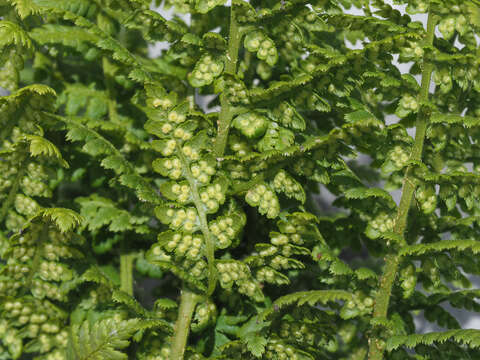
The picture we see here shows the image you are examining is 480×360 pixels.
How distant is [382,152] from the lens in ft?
7.18

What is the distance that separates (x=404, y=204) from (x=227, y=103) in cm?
72

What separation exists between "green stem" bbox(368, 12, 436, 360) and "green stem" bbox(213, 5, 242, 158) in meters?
0.66

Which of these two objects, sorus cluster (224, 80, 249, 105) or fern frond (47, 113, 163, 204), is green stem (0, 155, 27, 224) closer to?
fern frond (47, 113, 163, 204)

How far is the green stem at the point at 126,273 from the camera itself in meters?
2.51

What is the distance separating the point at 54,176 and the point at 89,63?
68 cm

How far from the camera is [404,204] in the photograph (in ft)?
7.11

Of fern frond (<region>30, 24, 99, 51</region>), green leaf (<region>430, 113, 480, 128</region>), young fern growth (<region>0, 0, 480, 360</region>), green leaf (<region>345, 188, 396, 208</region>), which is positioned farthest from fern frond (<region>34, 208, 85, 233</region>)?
green leaf (<region>430, 113, 480, 128</region>)

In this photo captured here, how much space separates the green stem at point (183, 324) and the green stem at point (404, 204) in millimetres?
660

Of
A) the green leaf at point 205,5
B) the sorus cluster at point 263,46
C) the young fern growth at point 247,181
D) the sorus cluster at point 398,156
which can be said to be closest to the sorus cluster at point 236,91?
the young fern growth at point 247,181

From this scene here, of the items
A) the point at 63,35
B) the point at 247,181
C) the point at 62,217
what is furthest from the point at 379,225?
the point at 63,35

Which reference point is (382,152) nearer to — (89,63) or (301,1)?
(301,1)

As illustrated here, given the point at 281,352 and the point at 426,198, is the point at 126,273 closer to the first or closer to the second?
the point at 281,352

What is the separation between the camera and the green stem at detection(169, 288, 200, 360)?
6.91 ft

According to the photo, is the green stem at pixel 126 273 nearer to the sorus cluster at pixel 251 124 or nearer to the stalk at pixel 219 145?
the stalk at pixel 219 145
